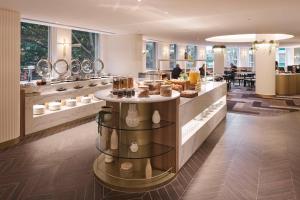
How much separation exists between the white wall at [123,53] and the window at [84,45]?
292 millimetres

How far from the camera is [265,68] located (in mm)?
→ 11148

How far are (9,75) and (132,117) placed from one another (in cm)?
304

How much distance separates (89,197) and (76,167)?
1.02 metres

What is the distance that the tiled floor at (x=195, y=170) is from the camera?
3.22m

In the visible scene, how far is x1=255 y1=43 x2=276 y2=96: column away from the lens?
11070 millimetres

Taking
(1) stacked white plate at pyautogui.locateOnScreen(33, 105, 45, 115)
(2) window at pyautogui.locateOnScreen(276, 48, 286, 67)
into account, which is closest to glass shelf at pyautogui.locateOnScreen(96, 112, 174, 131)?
(1) stacked white plate at pyautogui.locateOnScreen(33, 105, 45, 115)

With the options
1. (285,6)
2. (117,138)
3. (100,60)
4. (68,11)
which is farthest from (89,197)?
(100,60)

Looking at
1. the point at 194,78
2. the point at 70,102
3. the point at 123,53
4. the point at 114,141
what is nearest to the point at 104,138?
the point at 114,141

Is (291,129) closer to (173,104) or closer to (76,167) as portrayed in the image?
(173,104)

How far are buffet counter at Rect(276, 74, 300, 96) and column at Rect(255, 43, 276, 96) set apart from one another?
1.50 metres

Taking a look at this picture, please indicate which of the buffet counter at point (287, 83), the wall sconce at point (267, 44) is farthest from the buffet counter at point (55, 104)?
the buffet counter at point (287, 83)

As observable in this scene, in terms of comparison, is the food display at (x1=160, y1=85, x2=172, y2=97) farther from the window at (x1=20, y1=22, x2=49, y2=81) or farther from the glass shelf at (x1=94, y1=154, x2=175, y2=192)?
the window at (x1=20, y1=22, x2=49, y2=81)

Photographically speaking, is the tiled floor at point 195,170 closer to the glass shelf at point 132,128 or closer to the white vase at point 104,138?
the white vase at point 104,138

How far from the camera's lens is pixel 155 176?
3506 mm
